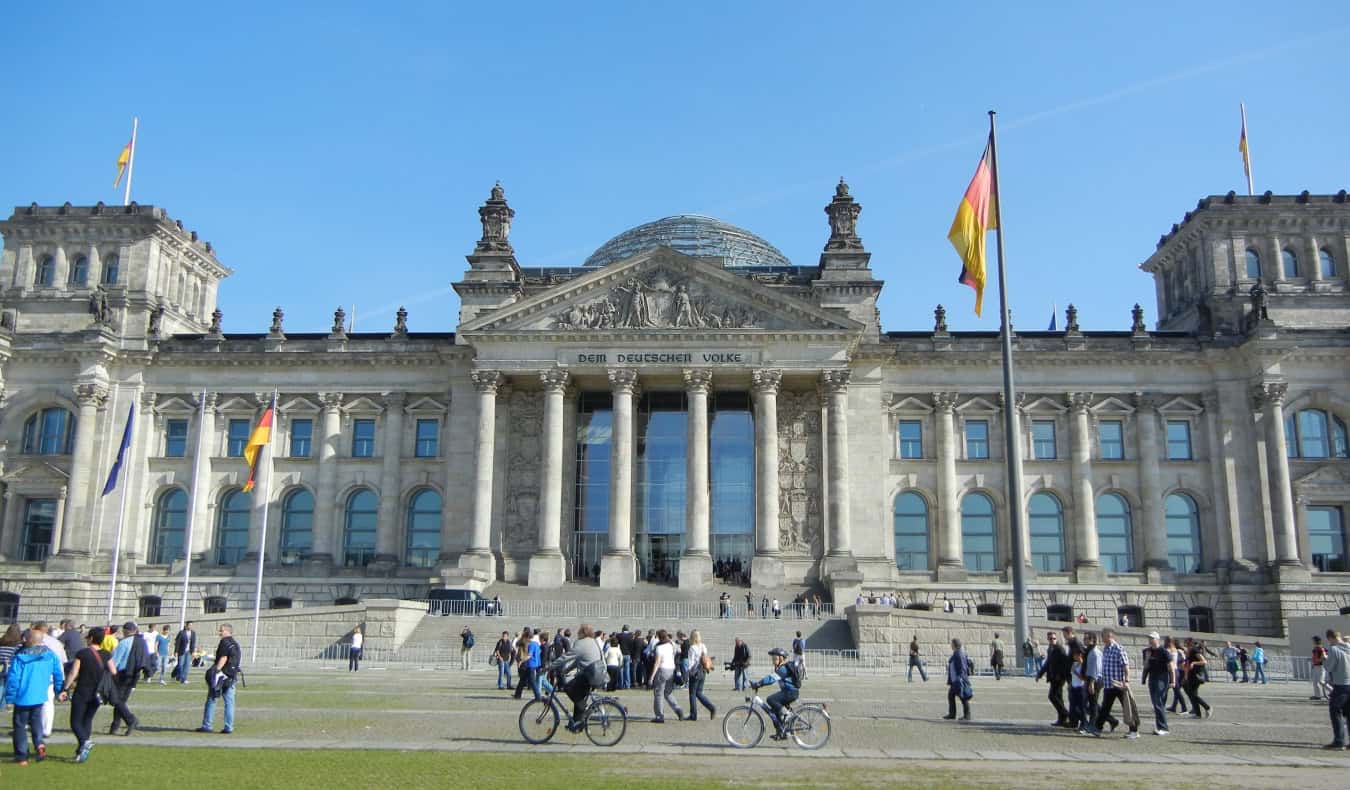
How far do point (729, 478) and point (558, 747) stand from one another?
41380mm

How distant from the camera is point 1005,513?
197 feet

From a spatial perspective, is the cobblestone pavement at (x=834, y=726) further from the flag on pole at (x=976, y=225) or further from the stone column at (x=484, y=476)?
the stone column at (x=484, y=476)

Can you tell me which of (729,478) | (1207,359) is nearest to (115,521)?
(729,478)

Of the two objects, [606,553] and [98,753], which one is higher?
[606,553]

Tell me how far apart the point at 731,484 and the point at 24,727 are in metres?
45.7

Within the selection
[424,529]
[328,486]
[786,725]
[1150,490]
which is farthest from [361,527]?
[786,725]

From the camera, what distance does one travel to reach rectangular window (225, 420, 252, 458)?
63.6 meters

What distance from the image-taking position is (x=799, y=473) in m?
59.4

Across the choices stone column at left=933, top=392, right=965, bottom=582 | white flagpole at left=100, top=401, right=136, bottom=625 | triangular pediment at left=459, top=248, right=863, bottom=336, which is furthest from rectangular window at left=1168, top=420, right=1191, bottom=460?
white flagpole at left=100, top=401, right=136, bottom=625

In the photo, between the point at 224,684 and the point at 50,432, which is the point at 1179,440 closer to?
the point at 224,684

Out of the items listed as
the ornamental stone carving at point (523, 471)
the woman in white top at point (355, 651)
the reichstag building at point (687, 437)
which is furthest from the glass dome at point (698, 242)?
the woman in white top at point (355, 651)

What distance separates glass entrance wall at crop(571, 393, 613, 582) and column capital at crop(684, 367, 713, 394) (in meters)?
6.07

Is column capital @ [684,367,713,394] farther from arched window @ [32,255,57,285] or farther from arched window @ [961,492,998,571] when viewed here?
arched window @ [32,255,57,285]

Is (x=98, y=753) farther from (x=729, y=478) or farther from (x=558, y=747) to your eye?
(x=729, y=478)
